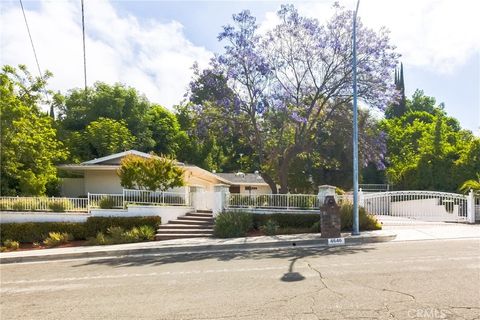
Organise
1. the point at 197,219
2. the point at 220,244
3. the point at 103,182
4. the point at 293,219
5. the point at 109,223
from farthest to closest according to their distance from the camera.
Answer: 1. the point at 103,182
2. the point at 197,219
3. the point at 293,219
4. the point at 109,223
5. the point at 220,244

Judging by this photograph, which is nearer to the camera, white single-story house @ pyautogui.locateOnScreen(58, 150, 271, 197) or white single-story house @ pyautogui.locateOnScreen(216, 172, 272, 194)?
white single-story house @ pyautogui.locateOnScreen(58, 150, 271, 197)

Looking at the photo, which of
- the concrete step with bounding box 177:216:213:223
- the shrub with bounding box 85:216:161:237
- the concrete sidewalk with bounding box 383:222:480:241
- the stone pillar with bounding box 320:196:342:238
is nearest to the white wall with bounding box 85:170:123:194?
the concrete step with bounding box 177:216:213:223

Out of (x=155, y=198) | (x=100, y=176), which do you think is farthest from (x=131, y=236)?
(x=100, y=176)

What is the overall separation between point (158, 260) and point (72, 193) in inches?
772

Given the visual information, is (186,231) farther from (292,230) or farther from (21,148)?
(21,148)

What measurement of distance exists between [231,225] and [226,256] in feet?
15.0

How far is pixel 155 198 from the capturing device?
19.9m

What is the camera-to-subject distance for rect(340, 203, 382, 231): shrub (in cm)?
1744

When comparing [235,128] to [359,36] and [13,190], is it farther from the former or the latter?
[13,190]

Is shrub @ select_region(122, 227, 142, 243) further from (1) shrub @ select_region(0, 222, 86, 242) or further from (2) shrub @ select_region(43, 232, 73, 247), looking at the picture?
(2) shrub @ select_region(43, 232, 73, 247)

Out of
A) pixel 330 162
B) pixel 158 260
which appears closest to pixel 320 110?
pixel 330 162

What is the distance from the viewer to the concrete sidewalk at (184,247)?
47.1ft

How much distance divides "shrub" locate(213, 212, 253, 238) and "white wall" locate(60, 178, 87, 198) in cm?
1570

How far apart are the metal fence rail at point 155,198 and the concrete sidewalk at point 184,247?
148 inches
